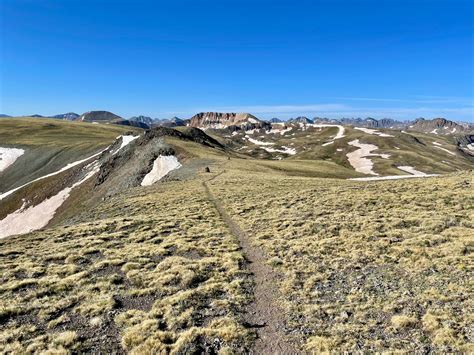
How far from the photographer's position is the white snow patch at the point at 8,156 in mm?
128500

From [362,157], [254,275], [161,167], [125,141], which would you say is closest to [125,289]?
[254,275]

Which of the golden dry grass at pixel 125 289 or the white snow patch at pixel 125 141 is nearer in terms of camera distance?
the golden dry grass at pixel 125 289

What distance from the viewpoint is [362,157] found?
16162 cm

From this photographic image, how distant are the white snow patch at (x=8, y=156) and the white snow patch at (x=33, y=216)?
6118 cm

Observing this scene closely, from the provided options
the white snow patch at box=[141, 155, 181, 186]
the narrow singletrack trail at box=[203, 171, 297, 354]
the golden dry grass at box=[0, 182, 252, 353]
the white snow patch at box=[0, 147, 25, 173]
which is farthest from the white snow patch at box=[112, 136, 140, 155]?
the narrow singletrack trail at box=[203, 171, 297, 354]

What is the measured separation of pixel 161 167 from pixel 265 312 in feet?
193

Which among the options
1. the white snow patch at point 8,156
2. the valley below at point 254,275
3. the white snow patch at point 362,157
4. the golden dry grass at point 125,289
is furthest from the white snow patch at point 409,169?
the white snow patch at point 8,156

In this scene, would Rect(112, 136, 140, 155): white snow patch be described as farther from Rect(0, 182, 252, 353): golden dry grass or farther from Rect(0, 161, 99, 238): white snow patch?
Rect(0, 182, 252, 353): golden dry grass

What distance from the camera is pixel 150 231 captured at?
1078 inches

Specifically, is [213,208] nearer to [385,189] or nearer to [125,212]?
[125,212]

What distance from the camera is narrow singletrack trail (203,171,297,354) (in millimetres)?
11836

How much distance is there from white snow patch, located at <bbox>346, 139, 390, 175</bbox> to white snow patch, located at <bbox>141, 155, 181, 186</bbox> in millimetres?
83866

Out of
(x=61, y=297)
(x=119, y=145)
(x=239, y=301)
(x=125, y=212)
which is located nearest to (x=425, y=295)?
(x=239, y=301)

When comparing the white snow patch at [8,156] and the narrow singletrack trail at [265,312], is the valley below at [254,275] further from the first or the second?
the white snow patch at [8,156]
